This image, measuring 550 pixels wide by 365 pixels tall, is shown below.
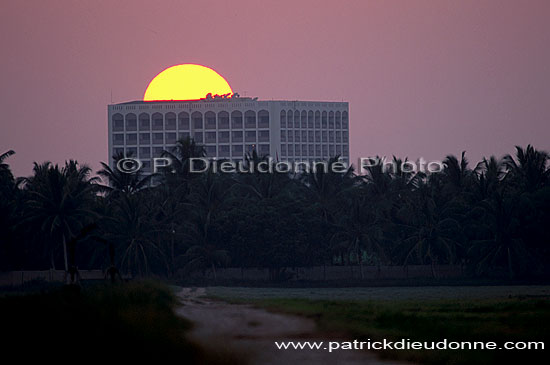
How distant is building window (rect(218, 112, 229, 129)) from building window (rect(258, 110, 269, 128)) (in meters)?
6.66

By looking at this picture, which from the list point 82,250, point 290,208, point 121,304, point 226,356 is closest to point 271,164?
point 290,208

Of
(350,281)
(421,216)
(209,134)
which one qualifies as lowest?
(350,281)

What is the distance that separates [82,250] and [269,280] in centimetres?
1921

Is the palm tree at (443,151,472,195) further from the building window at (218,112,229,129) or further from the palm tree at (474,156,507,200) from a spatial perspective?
the building window at (218,112,229,129)

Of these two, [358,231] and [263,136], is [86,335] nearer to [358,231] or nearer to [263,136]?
[358,231]

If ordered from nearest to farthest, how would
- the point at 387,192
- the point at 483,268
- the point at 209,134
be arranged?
the point at 483,268 < the point at 387,192 < the point at 209,134

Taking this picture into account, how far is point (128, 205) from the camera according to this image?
94.1m

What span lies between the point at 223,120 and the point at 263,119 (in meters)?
8.32

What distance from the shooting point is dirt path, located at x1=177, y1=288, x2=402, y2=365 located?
28594mm

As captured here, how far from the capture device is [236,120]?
653ft

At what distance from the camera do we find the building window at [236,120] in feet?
652

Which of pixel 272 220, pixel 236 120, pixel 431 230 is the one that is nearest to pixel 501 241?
pixel 431 230

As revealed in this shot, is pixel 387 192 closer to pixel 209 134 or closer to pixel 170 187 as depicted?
pixel 170 187

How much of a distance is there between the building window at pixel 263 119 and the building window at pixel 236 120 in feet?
12.9
